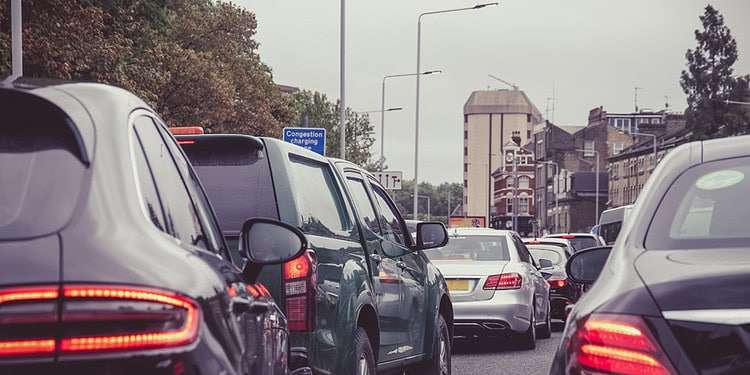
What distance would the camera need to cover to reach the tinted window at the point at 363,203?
9.54 m

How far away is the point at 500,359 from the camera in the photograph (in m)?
17.0

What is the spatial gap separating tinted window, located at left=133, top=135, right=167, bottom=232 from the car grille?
134cm

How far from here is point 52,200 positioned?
3.53 metres

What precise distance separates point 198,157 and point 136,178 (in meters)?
4.27

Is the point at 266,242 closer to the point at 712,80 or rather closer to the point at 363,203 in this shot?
the point at 363,203

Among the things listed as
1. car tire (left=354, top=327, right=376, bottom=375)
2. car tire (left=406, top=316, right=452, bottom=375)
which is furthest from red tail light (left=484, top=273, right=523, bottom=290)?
car tire (left=354, top=327, right=376, bottom=375)

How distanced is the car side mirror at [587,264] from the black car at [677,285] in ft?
2.75

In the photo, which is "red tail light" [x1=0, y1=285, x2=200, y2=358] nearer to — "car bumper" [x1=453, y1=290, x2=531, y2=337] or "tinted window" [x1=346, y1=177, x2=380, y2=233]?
"tinted window" [x1=346, y1=177, x2=380, y2=233]

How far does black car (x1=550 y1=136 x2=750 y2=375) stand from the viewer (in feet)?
12.0

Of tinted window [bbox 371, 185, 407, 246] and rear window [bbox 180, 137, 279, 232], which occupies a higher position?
rear window [bbox 180, 137, 279, 232]

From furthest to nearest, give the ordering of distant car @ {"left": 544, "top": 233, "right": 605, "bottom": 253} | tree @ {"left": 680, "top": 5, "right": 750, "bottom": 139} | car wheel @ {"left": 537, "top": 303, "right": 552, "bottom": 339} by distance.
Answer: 1. tree @ {"left": 680, "top": 5, "right": 750, "bottom": 139}
2. distant car @ {"left": 544, "top": 233, "right": 605, "bottom": 253}
3. car wheel @ {"left": 537, "top": 303, "right": 552, "bottom": 339}

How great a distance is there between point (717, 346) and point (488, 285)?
46.9 ft

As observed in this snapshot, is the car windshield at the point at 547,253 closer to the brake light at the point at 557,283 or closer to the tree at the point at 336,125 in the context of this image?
the brake light at the point at 557,283

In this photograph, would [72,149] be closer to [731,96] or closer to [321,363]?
[321,363]
